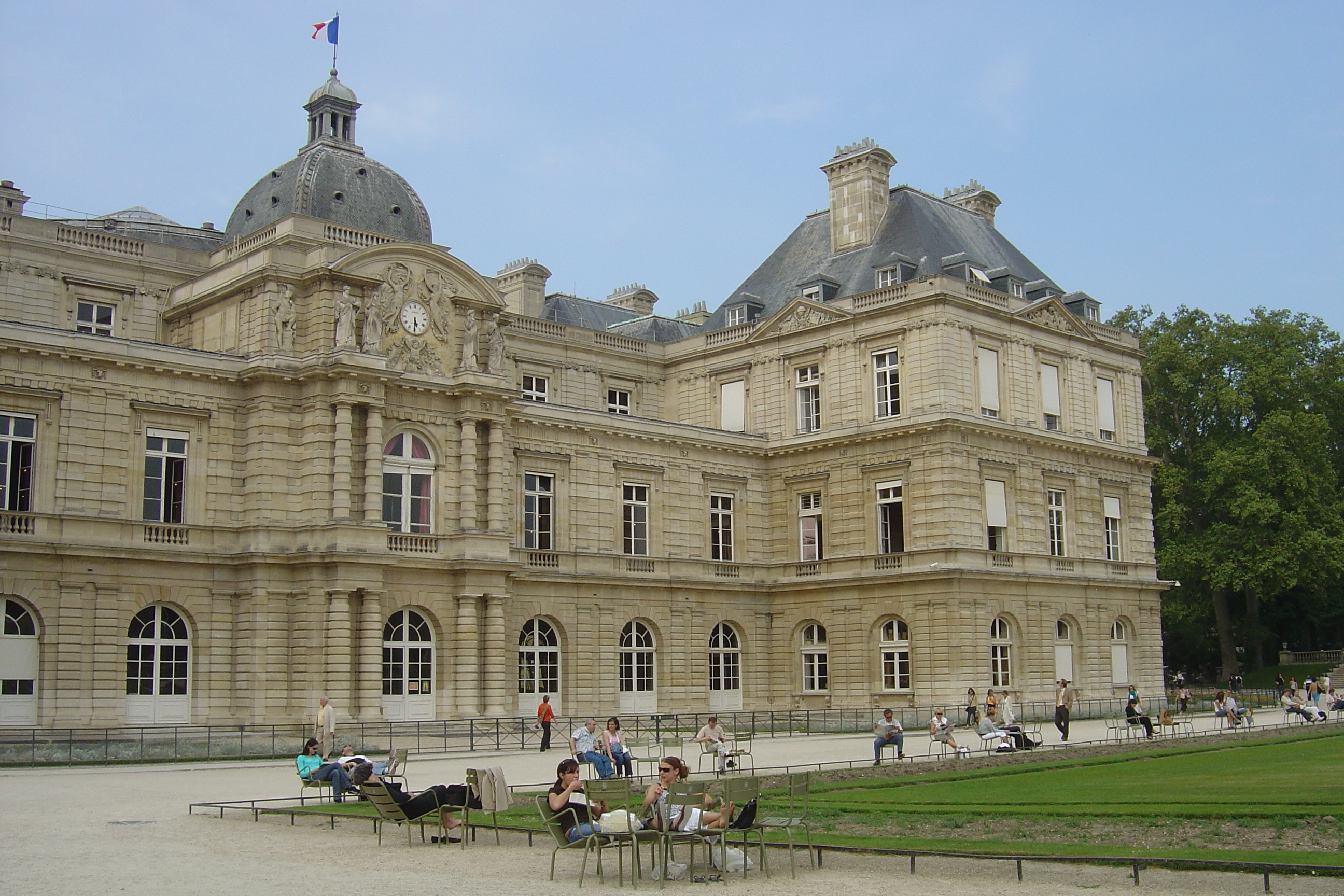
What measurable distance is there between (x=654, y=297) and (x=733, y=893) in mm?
48928

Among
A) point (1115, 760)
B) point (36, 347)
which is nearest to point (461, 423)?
point (36, 347)

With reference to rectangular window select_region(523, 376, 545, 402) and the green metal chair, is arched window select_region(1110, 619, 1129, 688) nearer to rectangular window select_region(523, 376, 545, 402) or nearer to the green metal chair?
rectangular window select_region(523, 376, 545, 402)

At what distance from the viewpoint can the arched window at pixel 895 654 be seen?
42875 mm

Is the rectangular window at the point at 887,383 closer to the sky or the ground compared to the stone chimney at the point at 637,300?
closer to the ground

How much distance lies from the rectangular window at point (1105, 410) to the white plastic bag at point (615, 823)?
37.7 metres

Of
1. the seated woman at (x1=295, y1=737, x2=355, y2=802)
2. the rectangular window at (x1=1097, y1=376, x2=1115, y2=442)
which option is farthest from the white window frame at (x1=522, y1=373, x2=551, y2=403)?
the seated woman at (x1=295, y1=737, x2=355, y2=802)

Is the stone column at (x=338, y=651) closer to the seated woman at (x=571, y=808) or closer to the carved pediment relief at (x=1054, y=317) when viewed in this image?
the seated woman at (x=571, y=808)

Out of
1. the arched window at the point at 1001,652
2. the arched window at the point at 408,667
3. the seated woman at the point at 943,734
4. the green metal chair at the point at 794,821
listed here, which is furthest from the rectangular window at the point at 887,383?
the green metal chair at the point at 794,821

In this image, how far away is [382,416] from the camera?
36.1 m

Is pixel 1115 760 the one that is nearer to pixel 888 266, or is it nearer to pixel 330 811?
pixel 330 811

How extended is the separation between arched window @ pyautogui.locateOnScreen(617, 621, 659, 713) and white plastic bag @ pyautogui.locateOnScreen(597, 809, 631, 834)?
28.3m

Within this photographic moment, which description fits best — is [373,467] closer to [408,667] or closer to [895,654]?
[408,667]

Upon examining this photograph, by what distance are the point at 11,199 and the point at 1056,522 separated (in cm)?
3248

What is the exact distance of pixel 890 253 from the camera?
47406 mm
